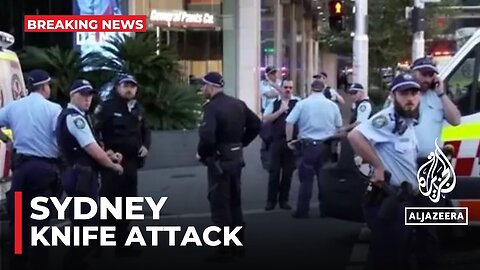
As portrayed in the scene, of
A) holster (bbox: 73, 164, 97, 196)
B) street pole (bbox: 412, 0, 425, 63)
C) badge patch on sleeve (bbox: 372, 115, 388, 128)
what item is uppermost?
street pole (bbox: 412, 0, 425, 63)

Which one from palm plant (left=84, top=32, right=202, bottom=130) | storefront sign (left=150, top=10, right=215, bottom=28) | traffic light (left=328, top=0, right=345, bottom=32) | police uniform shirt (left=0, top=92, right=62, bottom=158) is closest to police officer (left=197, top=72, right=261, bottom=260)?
police uniform shirt (left=0, top=92, right=62, bottom=158)

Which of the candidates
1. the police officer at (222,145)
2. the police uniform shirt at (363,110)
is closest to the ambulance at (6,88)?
the police officer at (222,145)

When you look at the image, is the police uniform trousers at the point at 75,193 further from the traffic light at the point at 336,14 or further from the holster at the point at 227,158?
the traffic light at the point at 336,14

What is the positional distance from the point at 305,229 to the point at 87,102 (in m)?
3.54

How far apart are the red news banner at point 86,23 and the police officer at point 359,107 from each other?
664 centimetres

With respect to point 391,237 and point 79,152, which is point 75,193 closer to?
point 79,152

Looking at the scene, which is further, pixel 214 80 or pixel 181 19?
pixel 181 19

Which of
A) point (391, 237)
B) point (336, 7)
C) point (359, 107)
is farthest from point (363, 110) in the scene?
point (336, 7)

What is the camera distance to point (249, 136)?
8.98 m

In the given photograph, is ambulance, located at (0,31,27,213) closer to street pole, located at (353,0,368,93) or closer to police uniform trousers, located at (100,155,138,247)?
police uniform trousers, located at (100,155,138,247)

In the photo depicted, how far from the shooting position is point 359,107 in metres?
12.1

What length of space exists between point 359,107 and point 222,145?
3782 mm

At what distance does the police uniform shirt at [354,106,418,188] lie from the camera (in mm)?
6207

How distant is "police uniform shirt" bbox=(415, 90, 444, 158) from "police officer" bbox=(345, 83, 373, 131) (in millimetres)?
3697
